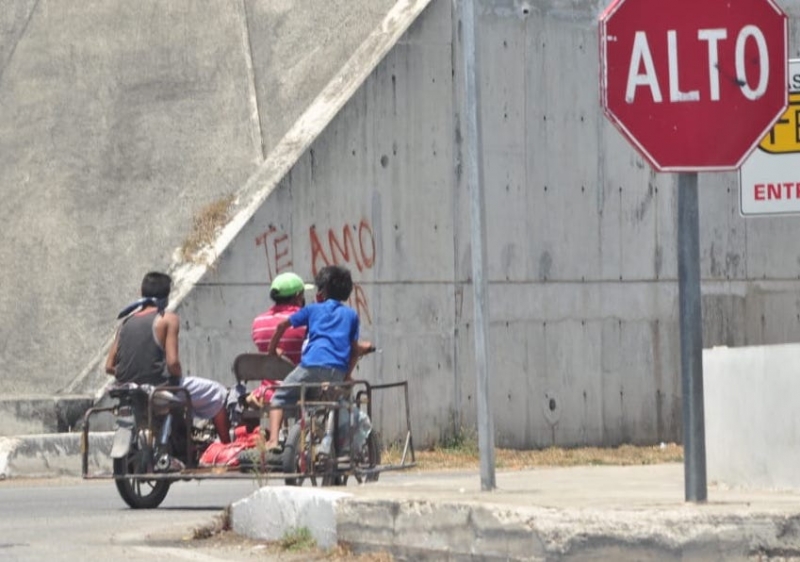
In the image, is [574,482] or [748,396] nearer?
[748,396]

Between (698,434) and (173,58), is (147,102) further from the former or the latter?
(698,434)

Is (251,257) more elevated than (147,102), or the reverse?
(147,102)

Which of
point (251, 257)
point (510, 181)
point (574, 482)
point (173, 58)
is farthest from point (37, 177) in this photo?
point (574, 482)

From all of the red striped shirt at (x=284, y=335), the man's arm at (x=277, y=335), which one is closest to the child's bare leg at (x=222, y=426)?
the red striped shirt at (x=284, y=335)

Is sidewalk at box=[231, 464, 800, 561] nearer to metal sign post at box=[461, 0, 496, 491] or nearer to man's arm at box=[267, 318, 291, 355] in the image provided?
metal sign post at box=[461, 0, 496, 491]

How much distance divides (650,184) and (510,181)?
1.72 m

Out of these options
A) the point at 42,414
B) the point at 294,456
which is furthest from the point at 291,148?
the point at 294,456

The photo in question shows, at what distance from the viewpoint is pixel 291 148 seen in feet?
62.2

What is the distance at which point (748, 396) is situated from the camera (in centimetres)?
1079

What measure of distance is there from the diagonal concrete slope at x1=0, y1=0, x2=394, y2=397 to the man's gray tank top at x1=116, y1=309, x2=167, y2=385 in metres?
4.73

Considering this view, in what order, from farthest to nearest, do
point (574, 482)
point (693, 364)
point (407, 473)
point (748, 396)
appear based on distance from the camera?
point (407, 473) < point (574, 482) < point (748, 396) < point (693, 364)

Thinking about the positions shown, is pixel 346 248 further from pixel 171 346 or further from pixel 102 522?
pixel 102 522

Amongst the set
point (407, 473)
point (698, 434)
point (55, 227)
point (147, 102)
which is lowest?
point (407, 473)

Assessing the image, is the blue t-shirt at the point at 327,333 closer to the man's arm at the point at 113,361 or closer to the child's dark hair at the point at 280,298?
the child's dark hair at the point at 280,298
